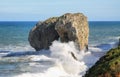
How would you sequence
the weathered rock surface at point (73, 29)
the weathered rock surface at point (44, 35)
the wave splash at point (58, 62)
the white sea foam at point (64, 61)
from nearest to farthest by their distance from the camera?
1. the white sea foam at point (64, 61)
2. the wave splash at point (58, 62)
3. the weathered rock surface at point (73, 29)
4. the weathered rock surface at point (44, 35)

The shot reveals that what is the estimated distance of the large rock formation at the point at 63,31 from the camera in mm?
47375

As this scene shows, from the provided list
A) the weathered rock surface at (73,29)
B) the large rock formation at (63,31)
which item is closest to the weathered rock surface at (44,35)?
the large rock formation at (63,31)

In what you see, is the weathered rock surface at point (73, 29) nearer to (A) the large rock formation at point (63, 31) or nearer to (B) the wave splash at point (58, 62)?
(A) the large rock formation at point (63, 31)

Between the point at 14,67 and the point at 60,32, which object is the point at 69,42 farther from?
the point at 14,67

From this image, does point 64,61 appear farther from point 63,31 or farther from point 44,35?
point 44,35

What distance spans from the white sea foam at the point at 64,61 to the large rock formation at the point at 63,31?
1.07m

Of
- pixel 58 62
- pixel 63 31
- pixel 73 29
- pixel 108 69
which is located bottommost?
pixel 58 62

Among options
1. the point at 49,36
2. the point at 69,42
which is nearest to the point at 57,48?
the point at 69,42

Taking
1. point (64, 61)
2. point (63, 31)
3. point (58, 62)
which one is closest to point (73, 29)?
point (63, 31)

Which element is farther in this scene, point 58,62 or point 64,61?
point 64,61

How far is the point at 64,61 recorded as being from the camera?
4019 centimetres

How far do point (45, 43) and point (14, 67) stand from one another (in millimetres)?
12584

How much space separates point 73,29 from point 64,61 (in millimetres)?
7754

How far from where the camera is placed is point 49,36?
5125 centimetres
